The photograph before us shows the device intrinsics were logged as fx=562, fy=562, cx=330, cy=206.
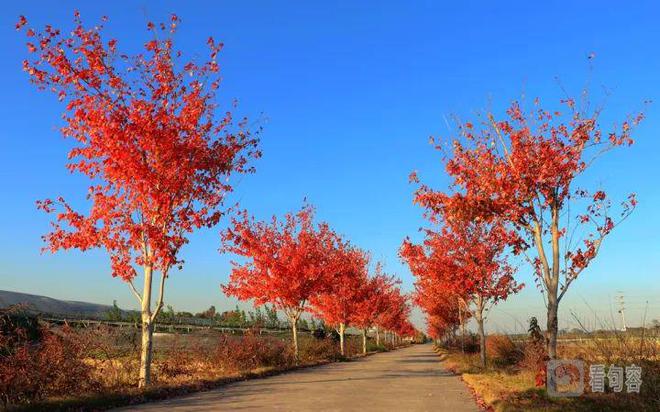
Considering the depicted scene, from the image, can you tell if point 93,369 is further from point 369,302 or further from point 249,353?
point 369,302

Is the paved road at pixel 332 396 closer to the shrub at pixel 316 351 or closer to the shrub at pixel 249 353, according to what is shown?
the shrub at pixel 249 353

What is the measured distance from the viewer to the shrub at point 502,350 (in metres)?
25.1

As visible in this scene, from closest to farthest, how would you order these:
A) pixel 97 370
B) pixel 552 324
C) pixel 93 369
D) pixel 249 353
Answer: pixel 552 324, pixel 93 369, pixel 97 370, pixel 249 353

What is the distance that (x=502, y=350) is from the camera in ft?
88.5

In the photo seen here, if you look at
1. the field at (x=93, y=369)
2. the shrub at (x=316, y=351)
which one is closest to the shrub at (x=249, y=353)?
the field at (x=93, y=369)

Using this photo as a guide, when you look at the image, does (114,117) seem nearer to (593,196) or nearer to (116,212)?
(116,212)

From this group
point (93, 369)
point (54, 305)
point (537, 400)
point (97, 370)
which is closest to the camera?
point (537, 400)

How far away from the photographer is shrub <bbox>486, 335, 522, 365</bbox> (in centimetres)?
2507

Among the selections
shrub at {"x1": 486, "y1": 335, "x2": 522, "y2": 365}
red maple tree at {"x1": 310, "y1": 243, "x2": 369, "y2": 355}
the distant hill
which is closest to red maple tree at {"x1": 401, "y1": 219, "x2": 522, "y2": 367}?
shrub at {"x1": 486, "y1": 335, "x2": 522, "y2": 365}

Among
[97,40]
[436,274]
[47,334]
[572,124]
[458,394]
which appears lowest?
[458,394]

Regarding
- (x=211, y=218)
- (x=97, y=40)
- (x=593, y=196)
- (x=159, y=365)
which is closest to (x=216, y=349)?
(x=159, y=365)

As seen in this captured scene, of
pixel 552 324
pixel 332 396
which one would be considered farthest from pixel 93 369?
pixel 552 324

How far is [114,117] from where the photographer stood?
44.3ft

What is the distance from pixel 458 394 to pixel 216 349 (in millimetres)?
9222
